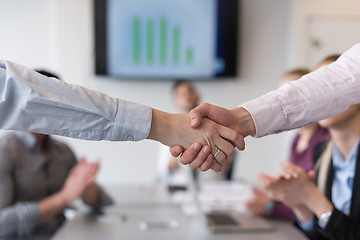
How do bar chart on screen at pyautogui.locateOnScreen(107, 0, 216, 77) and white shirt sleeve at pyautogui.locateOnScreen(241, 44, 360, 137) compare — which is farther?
bar chart on screen at pyautogui.locateOnScreen(107, 0, 216, 77)

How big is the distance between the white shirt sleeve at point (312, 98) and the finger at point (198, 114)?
0.45 feet

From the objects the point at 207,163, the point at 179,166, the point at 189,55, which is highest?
the point at 189,55

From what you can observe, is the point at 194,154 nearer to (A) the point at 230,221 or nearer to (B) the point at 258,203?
(A) the point at 230,221

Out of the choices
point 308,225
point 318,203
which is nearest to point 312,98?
point 318,203

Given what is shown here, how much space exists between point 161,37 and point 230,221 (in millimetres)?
2348

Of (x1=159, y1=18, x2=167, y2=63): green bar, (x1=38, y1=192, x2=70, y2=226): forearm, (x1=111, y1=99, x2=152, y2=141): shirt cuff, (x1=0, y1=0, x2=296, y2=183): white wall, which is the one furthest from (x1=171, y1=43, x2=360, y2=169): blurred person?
(x1=159, y1=18, x2=167, y2=63): green bar

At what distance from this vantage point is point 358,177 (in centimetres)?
138

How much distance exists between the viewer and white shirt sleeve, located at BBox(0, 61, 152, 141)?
0.98 meters

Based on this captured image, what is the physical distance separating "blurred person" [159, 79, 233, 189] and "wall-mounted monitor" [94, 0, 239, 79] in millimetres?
390

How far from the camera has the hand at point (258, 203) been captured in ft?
6.26

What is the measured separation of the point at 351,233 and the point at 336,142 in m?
0.38

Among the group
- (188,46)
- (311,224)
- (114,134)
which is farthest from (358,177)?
(188,46)

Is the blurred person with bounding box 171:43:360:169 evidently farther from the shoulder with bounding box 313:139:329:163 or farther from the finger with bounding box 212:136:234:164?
the shoulder with bounding box 313:139:329:163

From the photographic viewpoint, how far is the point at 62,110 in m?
1.03
